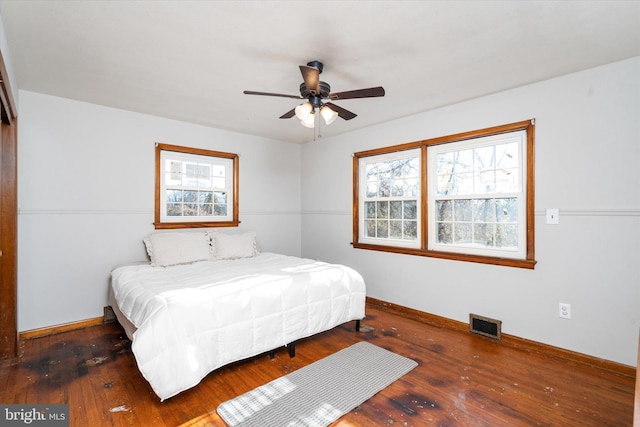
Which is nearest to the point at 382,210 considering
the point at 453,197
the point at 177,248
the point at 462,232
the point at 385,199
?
the point at 385,199

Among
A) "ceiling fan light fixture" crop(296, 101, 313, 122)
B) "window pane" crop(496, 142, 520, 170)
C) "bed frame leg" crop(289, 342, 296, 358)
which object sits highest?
"ceiling fan light fixture" crop(296, 101, 313, 122)

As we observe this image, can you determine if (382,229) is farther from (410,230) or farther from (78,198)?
(78,198)

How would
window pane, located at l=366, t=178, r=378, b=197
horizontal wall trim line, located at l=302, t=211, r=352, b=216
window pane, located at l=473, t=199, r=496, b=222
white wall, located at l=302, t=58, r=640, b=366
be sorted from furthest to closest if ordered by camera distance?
horizontal wall trim line, located at l=302, t=211, r=352, b=216 < window pane, located at l=366, t=178, r=378, b=197 < window pane, located at l=473, t=199, r=496, b=222 < white wall, located at l=302, t=58, r=640, b=366

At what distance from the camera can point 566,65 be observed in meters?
2.43

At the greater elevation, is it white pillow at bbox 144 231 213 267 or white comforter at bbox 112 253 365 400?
white pillow at bbox 144 231 213 267

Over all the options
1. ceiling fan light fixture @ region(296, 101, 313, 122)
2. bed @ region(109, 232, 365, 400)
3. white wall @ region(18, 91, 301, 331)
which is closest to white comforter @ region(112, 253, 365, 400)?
bed @ region(109, 232, 365, 400)

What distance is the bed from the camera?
76.1 inches

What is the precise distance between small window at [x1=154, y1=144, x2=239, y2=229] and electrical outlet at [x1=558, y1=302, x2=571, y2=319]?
12.4ft

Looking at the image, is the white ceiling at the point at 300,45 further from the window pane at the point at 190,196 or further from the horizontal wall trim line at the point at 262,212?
the window pane at the point at 190,196

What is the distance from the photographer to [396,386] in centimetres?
219

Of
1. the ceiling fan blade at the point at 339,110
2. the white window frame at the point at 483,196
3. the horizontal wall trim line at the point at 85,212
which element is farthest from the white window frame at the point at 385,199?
the horizontal wall trim line at the point at 85,212

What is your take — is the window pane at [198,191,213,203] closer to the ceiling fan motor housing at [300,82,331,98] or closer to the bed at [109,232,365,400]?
the bed at [109,232,365,400]

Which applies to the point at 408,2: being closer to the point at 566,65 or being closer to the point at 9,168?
the point at 566,65

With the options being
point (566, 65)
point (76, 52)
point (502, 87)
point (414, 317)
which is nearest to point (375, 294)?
point (414, 317)
